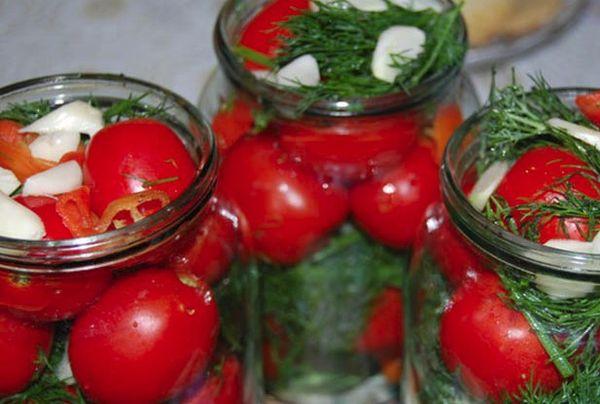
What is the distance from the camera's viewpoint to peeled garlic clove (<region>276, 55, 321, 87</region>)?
32.5 inches

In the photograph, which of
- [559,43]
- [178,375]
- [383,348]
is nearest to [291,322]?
[383,348]

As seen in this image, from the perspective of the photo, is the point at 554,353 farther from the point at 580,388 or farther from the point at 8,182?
the point at 8,182

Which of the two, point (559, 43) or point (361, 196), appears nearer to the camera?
point (361, 196)

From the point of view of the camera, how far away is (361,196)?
850 mm

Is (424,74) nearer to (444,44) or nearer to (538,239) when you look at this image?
(444,44)

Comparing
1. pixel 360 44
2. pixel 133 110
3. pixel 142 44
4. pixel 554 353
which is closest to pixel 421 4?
pixel 360 44

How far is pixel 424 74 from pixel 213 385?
34cm

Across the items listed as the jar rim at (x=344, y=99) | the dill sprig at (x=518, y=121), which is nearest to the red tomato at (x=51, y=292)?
the jar rim at (x=344, y=99)

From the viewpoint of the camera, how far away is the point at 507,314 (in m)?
0.68

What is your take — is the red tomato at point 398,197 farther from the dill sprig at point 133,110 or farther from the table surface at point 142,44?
the table surface at point 142,44

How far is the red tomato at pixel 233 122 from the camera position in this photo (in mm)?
867

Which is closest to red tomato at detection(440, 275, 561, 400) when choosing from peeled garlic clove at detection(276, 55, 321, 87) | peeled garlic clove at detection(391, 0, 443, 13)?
peeled garlic clove at detection(276, 55, 321, 87)

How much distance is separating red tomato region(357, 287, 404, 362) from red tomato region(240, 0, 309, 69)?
261 millimetres

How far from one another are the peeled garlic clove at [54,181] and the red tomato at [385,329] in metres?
0.34
